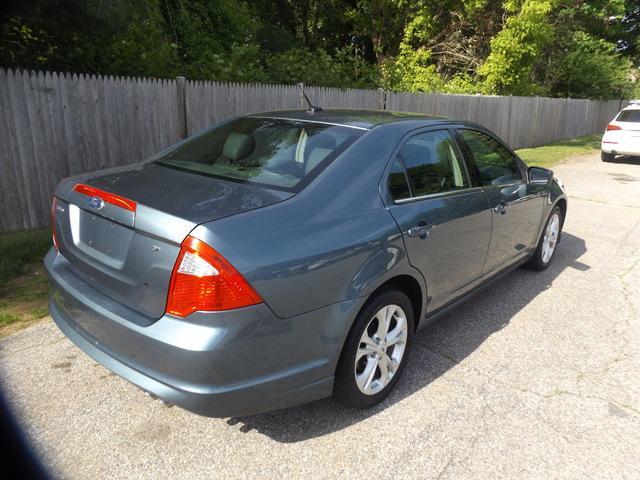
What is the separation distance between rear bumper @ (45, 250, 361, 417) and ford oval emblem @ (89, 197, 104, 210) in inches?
16.3

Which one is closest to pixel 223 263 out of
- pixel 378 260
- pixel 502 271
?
pixel 378 260

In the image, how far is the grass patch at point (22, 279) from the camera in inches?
146

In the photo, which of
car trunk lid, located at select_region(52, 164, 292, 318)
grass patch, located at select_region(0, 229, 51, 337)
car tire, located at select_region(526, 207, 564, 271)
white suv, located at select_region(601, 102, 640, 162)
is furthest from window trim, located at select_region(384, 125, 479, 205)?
white suv, located at select_region(601, 102, 640, 162)

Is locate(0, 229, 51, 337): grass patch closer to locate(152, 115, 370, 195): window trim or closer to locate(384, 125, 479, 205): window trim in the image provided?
locate(152, 115, 370, 195): window trim

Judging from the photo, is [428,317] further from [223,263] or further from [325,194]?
[223,263]

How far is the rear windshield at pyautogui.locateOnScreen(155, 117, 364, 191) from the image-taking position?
2.70 meters

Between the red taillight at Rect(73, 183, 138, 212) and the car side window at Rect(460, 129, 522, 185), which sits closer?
the red taillight at Rect(73, 183, 138, 212)

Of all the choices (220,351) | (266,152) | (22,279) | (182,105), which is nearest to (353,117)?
(266,152)

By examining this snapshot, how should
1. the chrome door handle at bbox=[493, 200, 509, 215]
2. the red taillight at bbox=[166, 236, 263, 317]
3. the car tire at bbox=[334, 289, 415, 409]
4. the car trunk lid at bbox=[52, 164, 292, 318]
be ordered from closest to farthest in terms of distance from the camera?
the red taillight at bbox=[166, 236, 263, 317] → the car trunk lid at bbox=[52, 164, 292, 318] → the car tire at bbox=[334, 289, 415, 409] → the chrome door handle at bbox=[493, 200, 509, 215]

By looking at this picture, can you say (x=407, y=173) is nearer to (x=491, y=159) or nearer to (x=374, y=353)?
(x=374, y=353)

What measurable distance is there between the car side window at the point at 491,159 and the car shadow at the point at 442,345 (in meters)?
1.09

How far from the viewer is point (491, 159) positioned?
406 centimetres

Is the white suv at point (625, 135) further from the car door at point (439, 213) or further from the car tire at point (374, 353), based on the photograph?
the car tire at point (374, 353)

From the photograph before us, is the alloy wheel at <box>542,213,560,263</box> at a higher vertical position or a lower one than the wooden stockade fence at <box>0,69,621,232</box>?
lower
